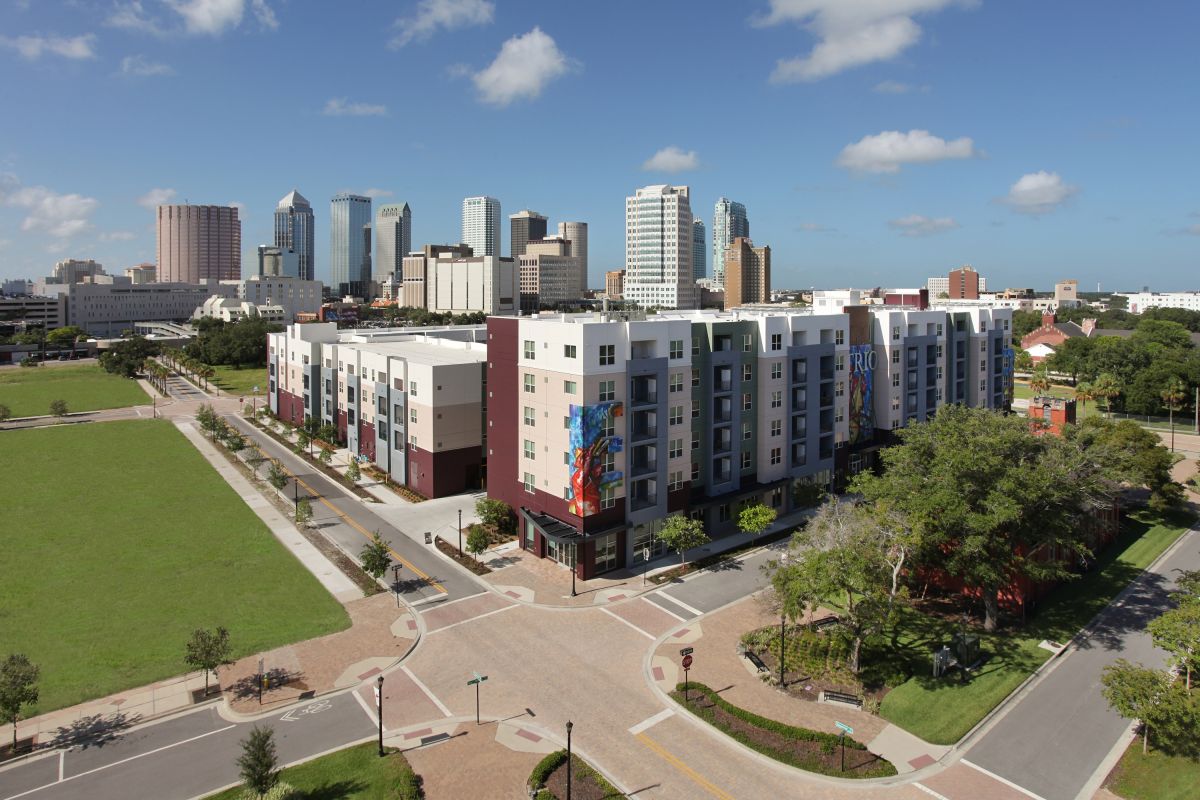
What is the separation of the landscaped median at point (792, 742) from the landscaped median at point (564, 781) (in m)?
6.11

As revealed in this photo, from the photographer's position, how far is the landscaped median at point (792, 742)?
28188 mm

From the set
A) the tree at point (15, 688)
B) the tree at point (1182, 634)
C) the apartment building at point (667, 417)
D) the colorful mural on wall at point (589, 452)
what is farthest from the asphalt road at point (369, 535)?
the tree at point (1182, 634)

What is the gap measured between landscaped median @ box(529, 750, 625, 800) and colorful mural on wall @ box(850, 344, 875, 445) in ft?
160

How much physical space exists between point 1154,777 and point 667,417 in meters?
31.0

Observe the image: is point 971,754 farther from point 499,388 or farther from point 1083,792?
point 499,388

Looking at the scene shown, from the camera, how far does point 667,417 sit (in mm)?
50281

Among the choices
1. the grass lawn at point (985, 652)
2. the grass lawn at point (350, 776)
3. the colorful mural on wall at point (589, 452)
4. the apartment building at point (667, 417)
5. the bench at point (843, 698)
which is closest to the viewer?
the grass lawn at point (350, 776)

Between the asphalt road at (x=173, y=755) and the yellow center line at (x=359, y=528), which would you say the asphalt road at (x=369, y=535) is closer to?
the yellow center line at (x=359, y=528)

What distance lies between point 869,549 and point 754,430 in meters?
24.0

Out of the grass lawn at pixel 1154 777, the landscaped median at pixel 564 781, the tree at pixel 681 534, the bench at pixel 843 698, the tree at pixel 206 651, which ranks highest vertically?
the tree at pixel 681 534

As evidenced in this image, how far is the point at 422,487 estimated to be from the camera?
66500mm

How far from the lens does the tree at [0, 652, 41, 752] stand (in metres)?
28.5

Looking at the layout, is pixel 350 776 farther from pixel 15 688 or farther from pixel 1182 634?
pixel 1182 634

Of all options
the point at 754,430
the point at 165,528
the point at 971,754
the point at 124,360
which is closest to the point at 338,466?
the point at 165,528
